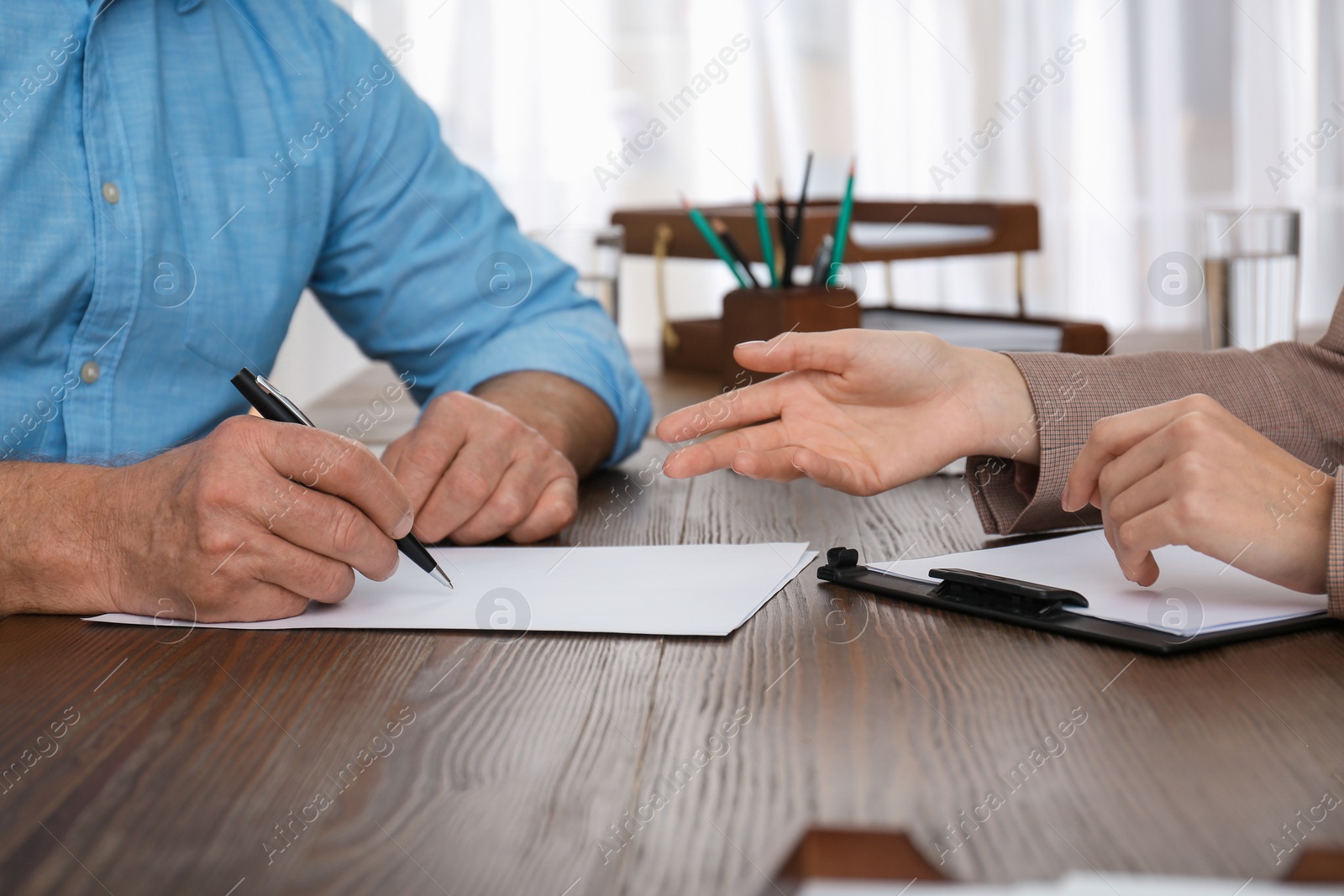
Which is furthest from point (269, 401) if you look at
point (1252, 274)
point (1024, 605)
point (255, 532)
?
point (1252, 274)

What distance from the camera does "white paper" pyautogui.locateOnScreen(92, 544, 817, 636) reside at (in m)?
0.64

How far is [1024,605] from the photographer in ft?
2.06

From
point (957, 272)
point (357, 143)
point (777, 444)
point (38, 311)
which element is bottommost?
point (957, 272)

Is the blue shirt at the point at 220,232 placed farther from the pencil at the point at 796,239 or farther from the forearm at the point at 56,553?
the pencil at the point at 796,239

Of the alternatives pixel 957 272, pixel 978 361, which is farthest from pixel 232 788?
pixel 957 272

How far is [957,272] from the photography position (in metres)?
3.54

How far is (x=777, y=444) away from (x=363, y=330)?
0.66 meters

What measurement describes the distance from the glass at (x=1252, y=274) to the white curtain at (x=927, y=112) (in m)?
2.00

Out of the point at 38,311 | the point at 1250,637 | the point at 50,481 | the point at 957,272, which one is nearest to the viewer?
the point at 1250,637

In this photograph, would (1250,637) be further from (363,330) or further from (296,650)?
(363,330)

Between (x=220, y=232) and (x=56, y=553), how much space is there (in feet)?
1.60

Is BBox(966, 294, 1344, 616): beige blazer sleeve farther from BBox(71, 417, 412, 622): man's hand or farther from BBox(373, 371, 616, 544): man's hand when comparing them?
BBox(71, 417, 412, 622): man's hand

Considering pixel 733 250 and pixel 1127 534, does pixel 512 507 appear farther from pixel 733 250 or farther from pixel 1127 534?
pixel 733 250

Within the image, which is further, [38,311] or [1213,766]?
[38,311]
